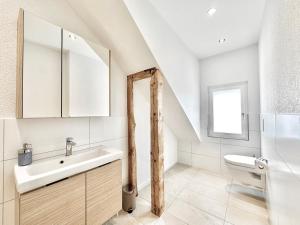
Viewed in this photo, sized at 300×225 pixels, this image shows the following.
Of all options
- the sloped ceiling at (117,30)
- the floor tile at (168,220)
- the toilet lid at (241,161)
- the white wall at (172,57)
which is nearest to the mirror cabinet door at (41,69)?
the sloped ceiling at (117,30)

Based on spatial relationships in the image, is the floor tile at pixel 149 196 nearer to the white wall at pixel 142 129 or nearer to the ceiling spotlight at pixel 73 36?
the white wall at pixel 142 129

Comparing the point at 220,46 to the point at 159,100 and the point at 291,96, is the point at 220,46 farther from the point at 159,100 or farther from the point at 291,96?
the point at 291,96

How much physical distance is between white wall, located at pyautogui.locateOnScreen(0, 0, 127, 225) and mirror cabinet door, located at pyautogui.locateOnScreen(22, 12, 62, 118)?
91mm

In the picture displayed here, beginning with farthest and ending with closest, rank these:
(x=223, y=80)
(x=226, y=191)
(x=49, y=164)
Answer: (x=223, y=80)
(x=226, y=191)
(x=49, y=164)

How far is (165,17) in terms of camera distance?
5.31 ft

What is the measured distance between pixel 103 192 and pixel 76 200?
253 millimetres

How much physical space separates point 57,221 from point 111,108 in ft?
3.73

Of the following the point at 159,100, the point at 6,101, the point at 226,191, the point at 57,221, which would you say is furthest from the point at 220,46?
the point at 57,221

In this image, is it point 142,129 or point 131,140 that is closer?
point 131,140

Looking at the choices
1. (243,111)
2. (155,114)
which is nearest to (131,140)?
(155,114)

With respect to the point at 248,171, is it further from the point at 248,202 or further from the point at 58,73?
the point at 58,73

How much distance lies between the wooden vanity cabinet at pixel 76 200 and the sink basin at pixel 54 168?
0.18 feet

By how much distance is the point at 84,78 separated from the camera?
1.40m

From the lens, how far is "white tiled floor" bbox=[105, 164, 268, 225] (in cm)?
146
